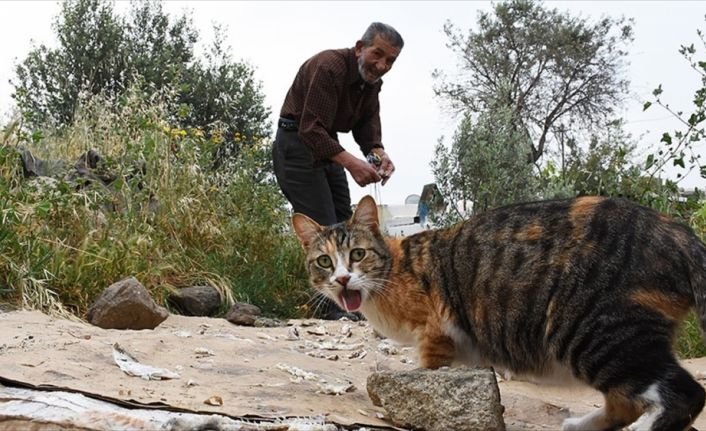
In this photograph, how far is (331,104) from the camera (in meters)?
5.46

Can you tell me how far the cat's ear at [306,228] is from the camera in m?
3.71

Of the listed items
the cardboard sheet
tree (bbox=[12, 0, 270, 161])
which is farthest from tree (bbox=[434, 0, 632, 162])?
the cardboard sheet

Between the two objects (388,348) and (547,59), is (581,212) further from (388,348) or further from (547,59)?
(547,59)

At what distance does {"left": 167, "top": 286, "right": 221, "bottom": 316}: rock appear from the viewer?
6121mm

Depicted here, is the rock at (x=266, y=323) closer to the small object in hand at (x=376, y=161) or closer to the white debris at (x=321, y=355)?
the white debris at (x=321, y=355)

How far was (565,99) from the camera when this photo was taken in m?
18.6

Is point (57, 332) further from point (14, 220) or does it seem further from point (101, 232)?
point (101, 232)

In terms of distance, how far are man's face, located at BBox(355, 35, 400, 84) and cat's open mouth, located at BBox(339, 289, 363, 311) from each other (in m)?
2.49

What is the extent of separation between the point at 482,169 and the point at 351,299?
486 cm

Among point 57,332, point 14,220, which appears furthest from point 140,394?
point 14,220

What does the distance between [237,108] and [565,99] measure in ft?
25.5

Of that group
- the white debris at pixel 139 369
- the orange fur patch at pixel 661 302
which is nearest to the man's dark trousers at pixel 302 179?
the white debris at pixel 139 369

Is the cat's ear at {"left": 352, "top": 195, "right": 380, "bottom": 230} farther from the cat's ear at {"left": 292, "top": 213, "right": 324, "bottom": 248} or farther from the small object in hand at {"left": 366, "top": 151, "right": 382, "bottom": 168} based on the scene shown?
the small object in hand at {"left": 366, "top": 151, "right": 382, "bottom": 168}

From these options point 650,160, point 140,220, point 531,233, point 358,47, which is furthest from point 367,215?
point 140,220
